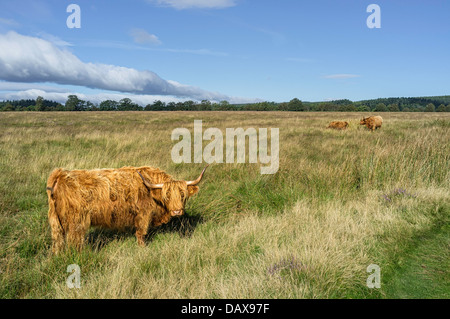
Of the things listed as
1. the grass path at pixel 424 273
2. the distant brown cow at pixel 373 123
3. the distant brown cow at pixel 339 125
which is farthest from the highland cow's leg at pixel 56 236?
the distant brown cow at pixel 373 123

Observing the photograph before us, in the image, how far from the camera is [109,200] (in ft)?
12.3

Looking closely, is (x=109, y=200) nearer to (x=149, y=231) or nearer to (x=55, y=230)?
(x=55, y=230)

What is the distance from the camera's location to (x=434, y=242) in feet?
13.0

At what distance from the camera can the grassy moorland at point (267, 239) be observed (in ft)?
9.29

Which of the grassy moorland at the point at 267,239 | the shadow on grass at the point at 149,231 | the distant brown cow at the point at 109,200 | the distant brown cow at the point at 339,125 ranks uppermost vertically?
the distant brown cow at the point at 339,125

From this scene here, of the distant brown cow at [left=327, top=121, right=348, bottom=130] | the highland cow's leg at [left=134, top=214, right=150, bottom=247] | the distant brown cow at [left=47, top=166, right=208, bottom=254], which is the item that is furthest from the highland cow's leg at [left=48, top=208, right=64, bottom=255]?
the distant brown cow at [left=327, top=121, right=348, bottom=130]

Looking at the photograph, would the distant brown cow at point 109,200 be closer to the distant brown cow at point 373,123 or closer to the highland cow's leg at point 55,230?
the highland cow's leg at point 55,230

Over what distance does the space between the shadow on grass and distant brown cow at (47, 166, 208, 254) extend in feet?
1.05

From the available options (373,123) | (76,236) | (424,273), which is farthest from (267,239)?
(373,123)

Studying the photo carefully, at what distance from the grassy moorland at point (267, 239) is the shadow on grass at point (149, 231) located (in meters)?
0.03

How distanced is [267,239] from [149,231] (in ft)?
7.12

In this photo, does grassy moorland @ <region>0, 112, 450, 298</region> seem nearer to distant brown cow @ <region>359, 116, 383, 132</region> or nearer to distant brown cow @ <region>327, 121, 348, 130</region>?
distant brown cow @ <region>359, 116, 383, 132</region>

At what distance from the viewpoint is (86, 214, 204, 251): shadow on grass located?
13.9 ft
